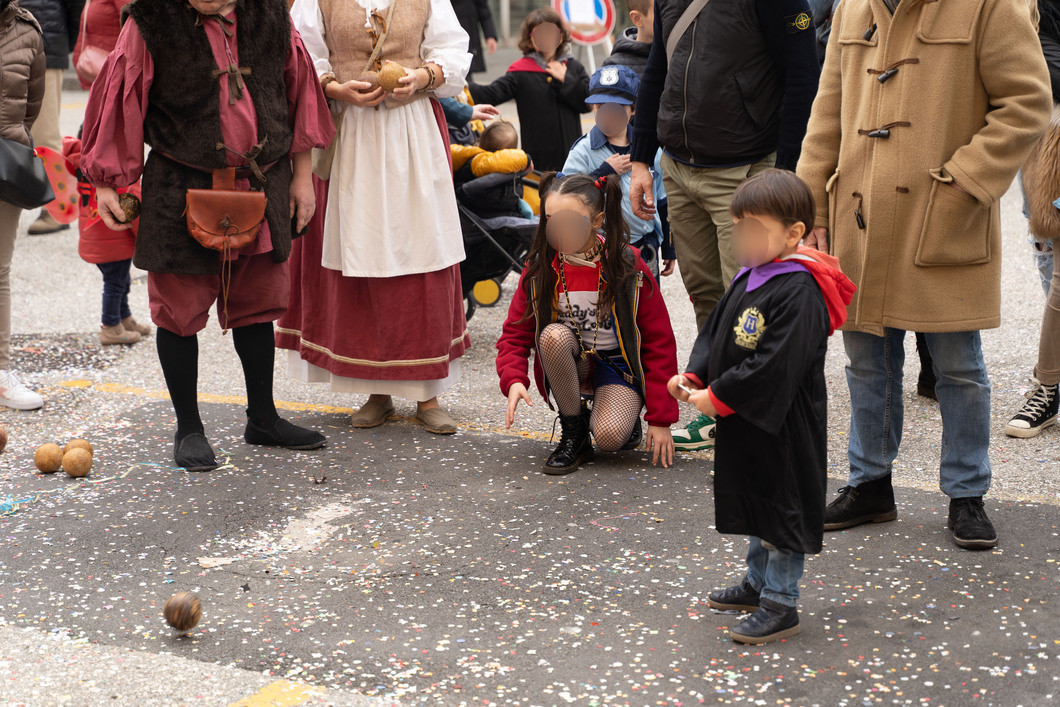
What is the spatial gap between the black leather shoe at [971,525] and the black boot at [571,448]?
1420mm

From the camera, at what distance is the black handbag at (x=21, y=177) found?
16.4 feet

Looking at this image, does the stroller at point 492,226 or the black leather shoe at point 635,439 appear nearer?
the black leather shoe at point 635,439

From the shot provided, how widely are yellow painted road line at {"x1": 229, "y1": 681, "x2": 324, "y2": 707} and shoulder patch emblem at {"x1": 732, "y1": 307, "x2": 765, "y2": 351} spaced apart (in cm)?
139

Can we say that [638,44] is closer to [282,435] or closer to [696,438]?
[696,438]

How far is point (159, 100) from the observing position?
4.28 m

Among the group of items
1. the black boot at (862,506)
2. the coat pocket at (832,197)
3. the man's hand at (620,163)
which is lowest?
the black boot at (862,506)

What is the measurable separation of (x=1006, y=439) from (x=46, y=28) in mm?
6923


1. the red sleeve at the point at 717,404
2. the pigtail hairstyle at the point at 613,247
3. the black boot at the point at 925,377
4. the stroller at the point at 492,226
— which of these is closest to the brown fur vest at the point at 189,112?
the pigtail hairstyle at the point at 613,247

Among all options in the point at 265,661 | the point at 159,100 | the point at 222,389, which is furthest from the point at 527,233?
the point at 265,661

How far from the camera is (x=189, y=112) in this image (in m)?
4.28

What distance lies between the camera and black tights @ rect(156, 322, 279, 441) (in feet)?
15.0

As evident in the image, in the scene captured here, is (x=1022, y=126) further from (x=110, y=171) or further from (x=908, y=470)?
(x=110, y=171)

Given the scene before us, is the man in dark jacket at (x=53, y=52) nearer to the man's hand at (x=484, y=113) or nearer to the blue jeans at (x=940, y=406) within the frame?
the man's hand at (x=484, y=113)

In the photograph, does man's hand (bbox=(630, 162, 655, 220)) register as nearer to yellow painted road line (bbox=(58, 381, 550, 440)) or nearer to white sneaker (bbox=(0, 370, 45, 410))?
yellow painted road line (bbox=(58, 381, 550, 440))
